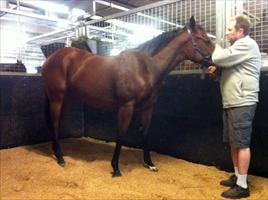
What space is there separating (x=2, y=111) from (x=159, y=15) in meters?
2.14

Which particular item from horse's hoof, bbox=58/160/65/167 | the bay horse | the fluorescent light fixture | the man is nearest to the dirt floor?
horse's hoof, bbox=58/160/65/167

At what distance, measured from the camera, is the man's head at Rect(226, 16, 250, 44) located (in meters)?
2.00

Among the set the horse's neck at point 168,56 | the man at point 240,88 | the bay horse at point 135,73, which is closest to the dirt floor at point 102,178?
the bay horse at point 135,73

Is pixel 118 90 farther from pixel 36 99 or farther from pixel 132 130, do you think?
pixel 36 99

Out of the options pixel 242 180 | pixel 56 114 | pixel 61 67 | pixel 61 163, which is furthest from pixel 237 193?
pixel 61 67

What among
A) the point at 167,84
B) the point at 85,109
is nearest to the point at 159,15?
the point at 167,84

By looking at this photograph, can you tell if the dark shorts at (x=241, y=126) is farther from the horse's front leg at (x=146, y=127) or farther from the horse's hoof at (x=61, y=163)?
the horse's hoof at (x=61, y=163)

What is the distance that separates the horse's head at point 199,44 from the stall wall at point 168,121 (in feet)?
0.84

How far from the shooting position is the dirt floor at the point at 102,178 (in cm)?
215

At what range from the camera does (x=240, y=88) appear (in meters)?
2.01

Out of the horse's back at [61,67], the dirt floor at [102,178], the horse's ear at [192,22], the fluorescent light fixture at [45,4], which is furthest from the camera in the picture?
the fluorescent light fixture at [45,4]

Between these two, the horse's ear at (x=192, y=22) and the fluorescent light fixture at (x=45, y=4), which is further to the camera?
the fluorescent light fixture at (x=45, y=4)

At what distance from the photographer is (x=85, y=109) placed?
420 cm

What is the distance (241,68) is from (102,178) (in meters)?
1.42
